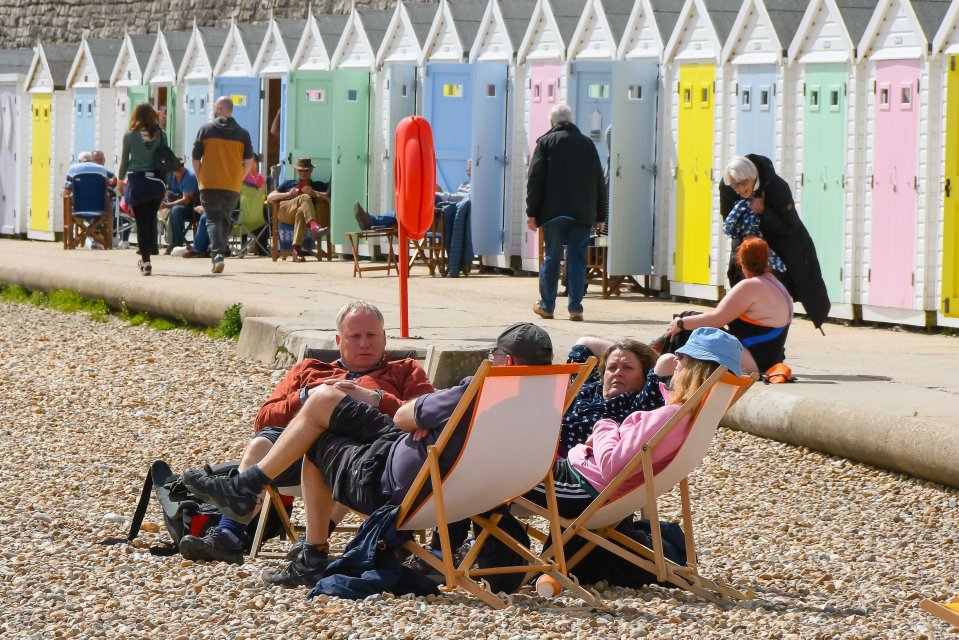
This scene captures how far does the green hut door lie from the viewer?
11.5m

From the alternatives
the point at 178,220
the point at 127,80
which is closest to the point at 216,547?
the point at 178,220

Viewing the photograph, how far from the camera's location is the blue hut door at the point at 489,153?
15.5 metres

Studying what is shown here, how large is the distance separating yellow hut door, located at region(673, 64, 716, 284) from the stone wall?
13.7 meters

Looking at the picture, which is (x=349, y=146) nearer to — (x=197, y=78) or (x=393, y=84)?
(x=393, y=84)

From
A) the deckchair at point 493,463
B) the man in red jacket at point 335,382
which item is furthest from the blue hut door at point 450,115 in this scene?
the deckchair at point 493,463

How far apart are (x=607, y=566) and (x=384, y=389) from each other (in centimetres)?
99

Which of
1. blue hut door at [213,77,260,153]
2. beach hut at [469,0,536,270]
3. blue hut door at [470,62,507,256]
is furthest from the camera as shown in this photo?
blue hut door at [213,77,260,153]

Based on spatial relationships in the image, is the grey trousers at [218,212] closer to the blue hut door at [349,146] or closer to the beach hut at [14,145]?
the blue hut door at [349,146]

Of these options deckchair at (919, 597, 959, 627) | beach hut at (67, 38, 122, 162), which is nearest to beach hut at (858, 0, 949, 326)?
deckchair at (919, 597, 959, 627)

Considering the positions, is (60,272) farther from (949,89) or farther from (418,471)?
(418,471)

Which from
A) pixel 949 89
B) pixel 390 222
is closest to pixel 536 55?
pixel 390 222

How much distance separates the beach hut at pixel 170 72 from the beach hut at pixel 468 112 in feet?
16.0

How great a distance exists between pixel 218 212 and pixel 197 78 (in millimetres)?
5048

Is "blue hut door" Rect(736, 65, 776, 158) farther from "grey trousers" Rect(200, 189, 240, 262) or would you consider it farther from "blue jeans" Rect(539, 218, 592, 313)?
"grey trousers" Rect(200, 189, 240, 262)
